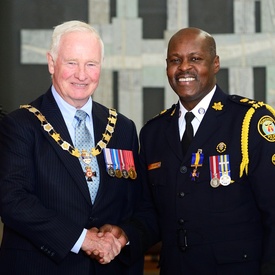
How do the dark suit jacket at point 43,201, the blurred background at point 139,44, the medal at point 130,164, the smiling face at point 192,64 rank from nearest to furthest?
the dark suit jacket at point 43,201
the smiling face at point 192,64
the medal at point 130,164
the blurred background at point 139,44

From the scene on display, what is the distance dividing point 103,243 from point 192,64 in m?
0.80

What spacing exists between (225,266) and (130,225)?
43cm

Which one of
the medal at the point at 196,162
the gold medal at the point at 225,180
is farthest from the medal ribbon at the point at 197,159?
the gold medal at the point at 225,180

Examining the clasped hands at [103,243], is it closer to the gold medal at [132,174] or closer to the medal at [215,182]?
the gold medal at [132,174]

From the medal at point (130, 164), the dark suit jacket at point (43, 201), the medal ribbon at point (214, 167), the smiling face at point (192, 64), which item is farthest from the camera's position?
the medal at point (130, 164)

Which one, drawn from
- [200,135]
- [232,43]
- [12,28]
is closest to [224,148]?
[200,135]

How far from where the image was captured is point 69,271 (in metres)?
2.72

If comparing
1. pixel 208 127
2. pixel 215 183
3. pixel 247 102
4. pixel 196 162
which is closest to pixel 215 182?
pixel 215 183

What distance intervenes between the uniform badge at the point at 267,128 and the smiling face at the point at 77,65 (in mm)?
682

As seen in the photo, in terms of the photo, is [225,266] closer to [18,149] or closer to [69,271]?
[69,271]

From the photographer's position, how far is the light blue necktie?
279 cm

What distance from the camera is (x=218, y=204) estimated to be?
8.91 feet

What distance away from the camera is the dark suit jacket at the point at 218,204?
8.78 ft

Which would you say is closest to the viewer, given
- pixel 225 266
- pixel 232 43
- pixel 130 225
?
pixel 225 266
